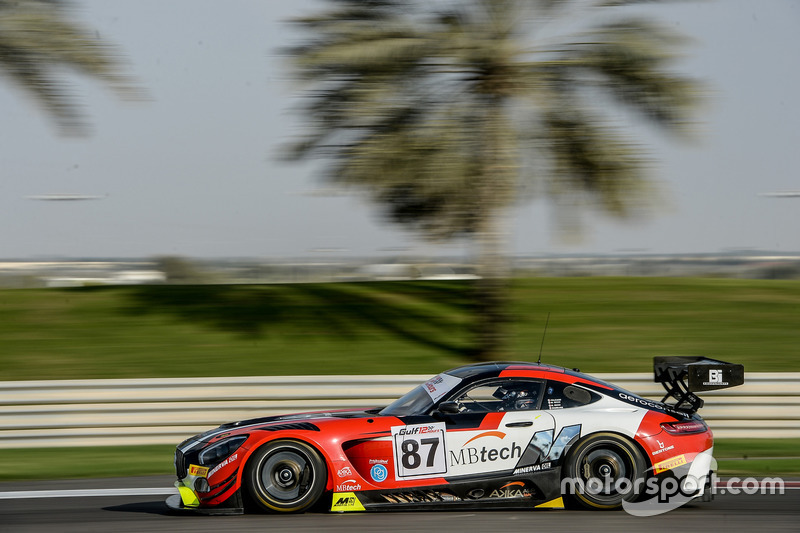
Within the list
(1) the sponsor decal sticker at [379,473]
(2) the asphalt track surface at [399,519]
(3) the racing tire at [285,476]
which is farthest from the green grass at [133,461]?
(1) the sponsor decal sticker at [379,473]

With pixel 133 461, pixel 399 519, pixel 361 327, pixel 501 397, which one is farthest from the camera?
pixel 361 327

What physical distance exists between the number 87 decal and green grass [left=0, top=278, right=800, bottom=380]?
20.0 ft

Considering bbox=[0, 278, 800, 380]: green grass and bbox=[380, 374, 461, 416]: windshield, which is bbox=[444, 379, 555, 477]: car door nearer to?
bbox=[380, 374, 461, 416]: windshield

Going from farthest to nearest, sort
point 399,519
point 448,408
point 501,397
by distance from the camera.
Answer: point 501,397 < point 448,408 < point 399,519

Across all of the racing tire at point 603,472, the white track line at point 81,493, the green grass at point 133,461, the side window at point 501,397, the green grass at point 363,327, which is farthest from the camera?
the green grass at point 363,327

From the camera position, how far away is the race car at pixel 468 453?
6.29m

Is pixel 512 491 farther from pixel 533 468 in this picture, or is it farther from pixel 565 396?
pixel 565 396

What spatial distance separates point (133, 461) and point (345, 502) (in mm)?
3923

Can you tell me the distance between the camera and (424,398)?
6.82m

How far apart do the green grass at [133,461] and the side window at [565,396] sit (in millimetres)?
2500

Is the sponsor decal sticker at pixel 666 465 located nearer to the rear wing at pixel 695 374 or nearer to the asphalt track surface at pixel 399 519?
the asphalt track surface at pixel 399 519

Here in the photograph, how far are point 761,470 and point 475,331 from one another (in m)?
4.85

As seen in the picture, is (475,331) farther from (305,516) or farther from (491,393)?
(305,516)

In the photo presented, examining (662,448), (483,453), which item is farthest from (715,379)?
(483,453)
